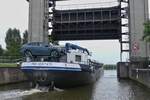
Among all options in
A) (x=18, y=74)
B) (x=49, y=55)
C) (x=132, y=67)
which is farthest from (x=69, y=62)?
(x=132, y=67)

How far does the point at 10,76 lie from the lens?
38.3 m

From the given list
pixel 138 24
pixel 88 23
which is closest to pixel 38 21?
pixel 88 23

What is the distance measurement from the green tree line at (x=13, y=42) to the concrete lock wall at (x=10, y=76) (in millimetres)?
19793

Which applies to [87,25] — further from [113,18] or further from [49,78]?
[49,78]

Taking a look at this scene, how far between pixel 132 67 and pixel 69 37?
36.7 feet

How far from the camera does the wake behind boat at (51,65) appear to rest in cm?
2844

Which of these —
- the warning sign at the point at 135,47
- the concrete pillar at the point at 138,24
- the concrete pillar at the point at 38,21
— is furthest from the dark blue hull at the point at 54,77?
the concrete pillar at the point at 38,21

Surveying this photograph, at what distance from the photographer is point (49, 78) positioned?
28281mm

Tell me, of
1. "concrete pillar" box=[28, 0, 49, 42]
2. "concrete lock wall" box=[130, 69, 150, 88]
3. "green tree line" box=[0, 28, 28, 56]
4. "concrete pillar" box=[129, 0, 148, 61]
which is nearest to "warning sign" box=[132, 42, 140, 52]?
"concrete pillar" box=[129, 0, 148, 61]

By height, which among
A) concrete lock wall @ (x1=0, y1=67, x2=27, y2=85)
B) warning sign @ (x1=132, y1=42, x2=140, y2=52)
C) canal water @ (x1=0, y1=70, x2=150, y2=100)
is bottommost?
canal water @ (x1=0, y1=70, x2=150, y2=100)

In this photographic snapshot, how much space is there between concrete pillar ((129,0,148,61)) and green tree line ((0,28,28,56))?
75.2 feet

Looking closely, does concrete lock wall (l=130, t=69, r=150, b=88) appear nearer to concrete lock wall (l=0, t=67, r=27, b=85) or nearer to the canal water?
the canal water

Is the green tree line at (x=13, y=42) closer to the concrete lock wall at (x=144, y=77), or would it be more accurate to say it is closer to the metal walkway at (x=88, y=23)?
the metal walkway at (x=88, y=23)

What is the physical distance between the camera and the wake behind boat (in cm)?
2844
